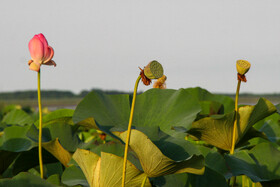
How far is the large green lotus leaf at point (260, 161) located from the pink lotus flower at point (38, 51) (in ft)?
1.71

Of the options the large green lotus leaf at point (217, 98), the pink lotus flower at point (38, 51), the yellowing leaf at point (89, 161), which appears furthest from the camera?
the large green lotus leaf at point (217, 98)

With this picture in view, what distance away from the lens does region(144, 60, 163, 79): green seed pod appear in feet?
2.09

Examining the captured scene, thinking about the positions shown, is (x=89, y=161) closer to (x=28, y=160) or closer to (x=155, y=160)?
(x=155, y=160)

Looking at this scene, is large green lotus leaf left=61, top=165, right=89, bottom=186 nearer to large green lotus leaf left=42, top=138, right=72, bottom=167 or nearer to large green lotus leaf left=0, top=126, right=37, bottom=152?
large green lotus leaf left=42, top=138, right=72, bottom=167

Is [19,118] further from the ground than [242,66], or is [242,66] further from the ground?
[242,66]

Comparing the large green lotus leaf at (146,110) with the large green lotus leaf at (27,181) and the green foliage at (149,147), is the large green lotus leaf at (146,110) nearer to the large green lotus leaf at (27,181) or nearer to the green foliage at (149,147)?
the green foliage at (149,147)

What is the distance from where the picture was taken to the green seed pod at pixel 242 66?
84 cm

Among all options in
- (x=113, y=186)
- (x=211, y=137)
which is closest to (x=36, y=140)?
(x=113, y=186)

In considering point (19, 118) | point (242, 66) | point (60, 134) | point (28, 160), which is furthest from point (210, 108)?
point (19, 118)

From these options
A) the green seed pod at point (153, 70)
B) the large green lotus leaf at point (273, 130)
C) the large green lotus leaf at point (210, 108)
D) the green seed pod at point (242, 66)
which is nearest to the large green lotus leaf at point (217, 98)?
the large green lotus leaf at point (210, 108)

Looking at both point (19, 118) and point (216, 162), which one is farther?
point (19, 118)

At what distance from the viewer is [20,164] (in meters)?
1.14

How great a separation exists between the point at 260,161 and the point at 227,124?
0.13 m

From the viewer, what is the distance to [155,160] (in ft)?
2.24
